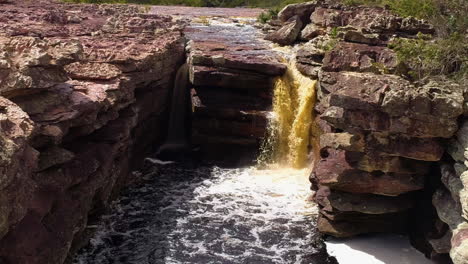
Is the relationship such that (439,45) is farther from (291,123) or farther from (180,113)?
(180,113)

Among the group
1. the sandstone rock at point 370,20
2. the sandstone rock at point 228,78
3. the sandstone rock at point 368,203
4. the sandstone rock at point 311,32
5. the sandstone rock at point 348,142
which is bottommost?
the sandstone rock at point 368,203

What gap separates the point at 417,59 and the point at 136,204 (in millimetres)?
8749

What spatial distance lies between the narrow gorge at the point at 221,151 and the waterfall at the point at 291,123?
51 millimetres

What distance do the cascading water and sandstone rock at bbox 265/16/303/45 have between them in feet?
15.7

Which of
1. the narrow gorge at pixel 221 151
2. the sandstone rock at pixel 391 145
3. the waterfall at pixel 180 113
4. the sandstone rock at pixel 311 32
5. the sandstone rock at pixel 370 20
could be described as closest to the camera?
the narrow gorge at pixel 221 151

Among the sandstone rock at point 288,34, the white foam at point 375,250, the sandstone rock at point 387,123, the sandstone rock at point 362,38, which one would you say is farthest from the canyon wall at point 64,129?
the sandstone rock at point 288,34

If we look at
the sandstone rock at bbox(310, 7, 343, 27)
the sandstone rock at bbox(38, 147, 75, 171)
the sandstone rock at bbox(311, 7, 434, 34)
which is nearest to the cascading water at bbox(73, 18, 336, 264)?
the sandstone rock at bbox(38, 147, 75, 171)

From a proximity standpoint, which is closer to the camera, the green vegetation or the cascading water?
the cascading water

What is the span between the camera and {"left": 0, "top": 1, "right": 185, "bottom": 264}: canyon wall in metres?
8.00

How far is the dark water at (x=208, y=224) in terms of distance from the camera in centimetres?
1116

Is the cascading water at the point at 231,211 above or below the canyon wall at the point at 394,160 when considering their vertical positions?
below

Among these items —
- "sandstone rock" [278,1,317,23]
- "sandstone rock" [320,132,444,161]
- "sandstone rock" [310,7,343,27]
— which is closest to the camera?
"sandstone rock" [320,132,444,161]

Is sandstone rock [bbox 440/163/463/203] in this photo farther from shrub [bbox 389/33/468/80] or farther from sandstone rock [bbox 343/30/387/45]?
sandstone rock [bbox 343/30/387/45]

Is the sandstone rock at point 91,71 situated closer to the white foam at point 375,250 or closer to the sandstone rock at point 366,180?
the sandstone rock at point 366,180
